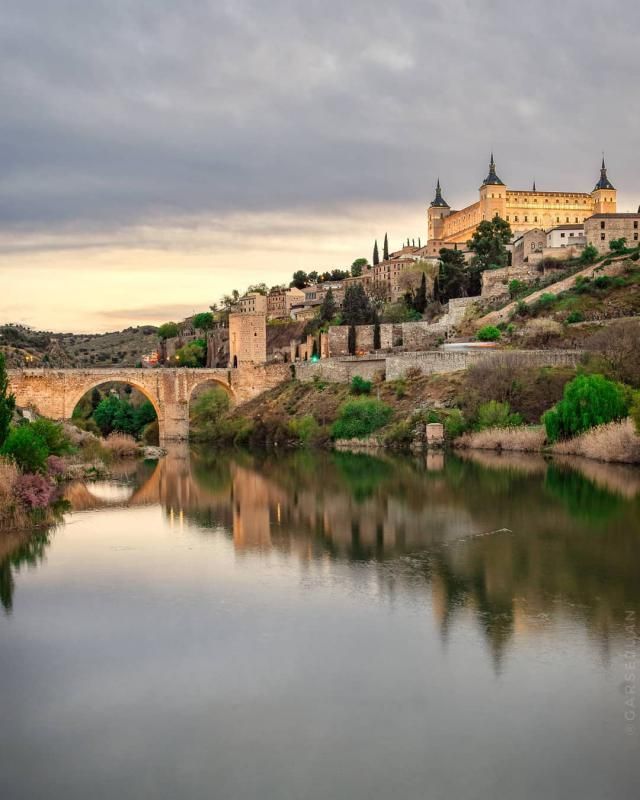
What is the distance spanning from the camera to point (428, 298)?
230 ft

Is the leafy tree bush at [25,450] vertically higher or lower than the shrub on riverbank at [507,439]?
higher

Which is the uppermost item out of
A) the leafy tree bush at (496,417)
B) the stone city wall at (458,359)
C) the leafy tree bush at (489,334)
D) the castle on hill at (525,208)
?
the castle on hill at (525,208)

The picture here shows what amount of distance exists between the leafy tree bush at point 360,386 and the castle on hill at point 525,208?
46454 millimetres

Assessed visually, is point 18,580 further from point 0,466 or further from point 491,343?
point 491,343

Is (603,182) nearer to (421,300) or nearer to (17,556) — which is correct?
(421,300)

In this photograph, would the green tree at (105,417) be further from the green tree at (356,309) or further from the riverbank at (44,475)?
the green tree at (356,309)

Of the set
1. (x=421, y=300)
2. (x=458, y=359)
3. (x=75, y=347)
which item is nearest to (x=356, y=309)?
(x=421, y=300)

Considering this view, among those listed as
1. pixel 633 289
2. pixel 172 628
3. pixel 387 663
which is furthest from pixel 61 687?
pixel 633 289

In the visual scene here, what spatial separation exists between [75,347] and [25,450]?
99556 millimetres

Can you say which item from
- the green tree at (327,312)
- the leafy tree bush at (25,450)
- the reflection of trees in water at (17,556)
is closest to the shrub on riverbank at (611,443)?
the leafy tree bush at (25,450)

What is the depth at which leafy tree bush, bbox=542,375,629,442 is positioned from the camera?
32.7 m

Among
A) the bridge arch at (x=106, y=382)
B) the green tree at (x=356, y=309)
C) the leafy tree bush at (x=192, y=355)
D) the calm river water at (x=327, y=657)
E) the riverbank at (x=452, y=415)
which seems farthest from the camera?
the leafy tree bush at (x=192, y=355)

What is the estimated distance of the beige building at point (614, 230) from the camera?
66.0 m

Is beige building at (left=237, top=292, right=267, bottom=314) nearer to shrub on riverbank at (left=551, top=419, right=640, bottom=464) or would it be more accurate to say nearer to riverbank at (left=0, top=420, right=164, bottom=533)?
riverbank at (left=0, top=420, right=164, bottom=533)
